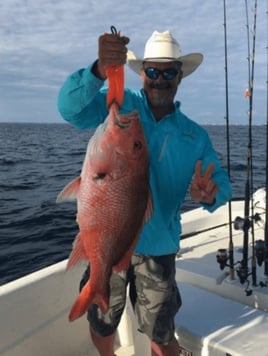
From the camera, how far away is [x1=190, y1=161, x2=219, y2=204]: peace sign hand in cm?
240

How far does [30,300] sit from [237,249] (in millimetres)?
2140

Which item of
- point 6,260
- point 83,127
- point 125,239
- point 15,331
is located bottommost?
Result: point 6,260

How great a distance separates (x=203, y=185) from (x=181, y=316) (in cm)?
127

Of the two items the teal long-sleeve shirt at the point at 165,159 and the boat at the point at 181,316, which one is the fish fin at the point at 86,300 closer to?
the teal long-sleeve shirt at the point at 165,159

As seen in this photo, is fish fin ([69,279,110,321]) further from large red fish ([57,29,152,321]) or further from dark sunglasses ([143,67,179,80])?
dark sunglasses ([143,67,179,80])

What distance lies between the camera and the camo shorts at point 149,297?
2900mm

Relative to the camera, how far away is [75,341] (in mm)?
3943

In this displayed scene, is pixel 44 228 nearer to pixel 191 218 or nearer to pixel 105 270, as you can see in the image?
pixel 191 218

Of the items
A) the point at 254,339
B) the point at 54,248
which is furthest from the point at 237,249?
the point at 54,248

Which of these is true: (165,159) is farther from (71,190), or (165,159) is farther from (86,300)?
(86,300)

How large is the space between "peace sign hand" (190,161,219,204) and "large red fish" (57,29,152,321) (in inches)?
11.3

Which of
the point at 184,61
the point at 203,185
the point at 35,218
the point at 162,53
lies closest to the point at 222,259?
the point at 203,185

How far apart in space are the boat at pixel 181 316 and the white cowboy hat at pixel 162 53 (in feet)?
5.01

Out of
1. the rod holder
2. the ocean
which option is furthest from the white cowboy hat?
the rod holder
